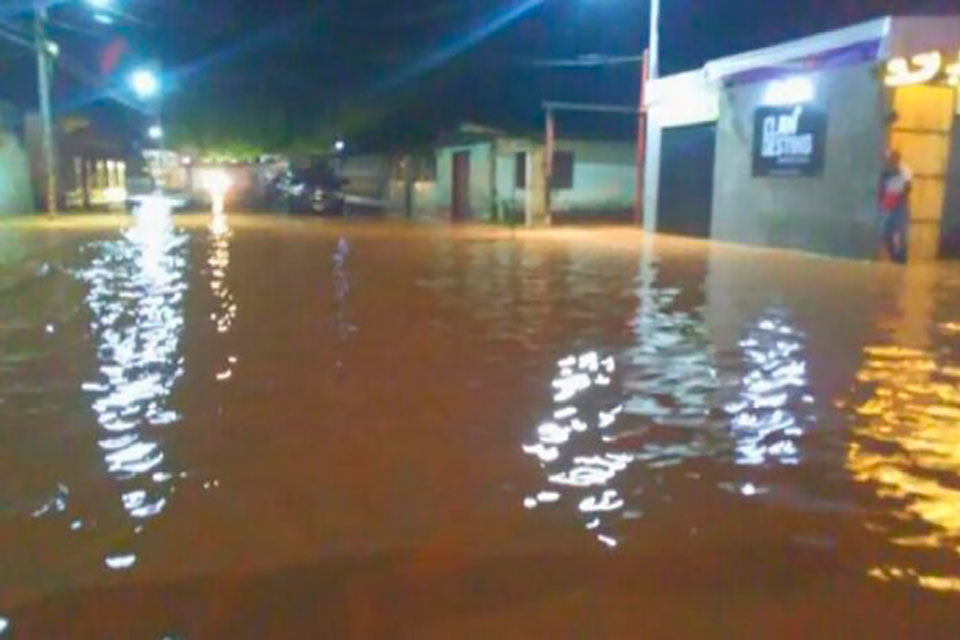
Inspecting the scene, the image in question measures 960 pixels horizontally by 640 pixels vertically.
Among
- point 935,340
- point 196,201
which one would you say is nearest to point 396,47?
point 196,201

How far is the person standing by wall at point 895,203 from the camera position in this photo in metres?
18.6

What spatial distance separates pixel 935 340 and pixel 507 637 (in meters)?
7.99

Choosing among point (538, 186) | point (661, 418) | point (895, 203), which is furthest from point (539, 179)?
point (661, 418)

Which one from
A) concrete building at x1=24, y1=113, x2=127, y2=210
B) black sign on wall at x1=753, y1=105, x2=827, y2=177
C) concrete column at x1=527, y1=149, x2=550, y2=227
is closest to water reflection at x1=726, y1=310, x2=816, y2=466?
black sign on wall at x1=753, y1=105, x2=827, y2=177

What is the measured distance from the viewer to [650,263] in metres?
19.0

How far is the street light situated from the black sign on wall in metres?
42.1

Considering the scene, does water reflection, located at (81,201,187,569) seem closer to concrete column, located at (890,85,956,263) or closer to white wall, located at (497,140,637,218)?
concrete column, located at (890,85,956,263)

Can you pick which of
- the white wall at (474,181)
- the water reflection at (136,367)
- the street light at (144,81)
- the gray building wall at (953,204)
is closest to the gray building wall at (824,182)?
the gray building wall at (953,204)

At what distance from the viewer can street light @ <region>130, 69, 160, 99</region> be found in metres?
56.7

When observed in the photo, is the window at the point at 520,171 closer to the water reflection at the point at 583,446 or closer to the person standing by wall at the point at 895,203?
the person standing by wall at the point at 895,203

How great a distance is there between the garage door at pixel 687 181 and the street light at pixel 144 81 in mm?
37239

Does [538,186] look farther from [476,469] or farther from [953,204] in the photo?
[476,469]

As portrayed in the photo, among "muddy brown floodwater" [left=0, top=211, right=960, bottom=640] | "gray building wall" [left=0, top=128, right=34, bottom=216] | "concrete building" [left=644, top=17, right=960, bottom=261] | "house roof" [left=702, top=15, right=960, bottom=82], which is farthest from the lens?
"gray building wall" [left=0, top=128, right=34, bottom=216]

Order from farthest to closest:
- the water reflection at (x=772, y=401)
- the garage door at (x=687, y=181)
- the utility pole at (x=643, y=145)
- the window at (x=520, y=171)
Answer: the window at (x=520, y=171) → the utility pole at (x=643, y=145) → the garage door at (x=687, y=181) → the water reflection at (x=772, y=401)
